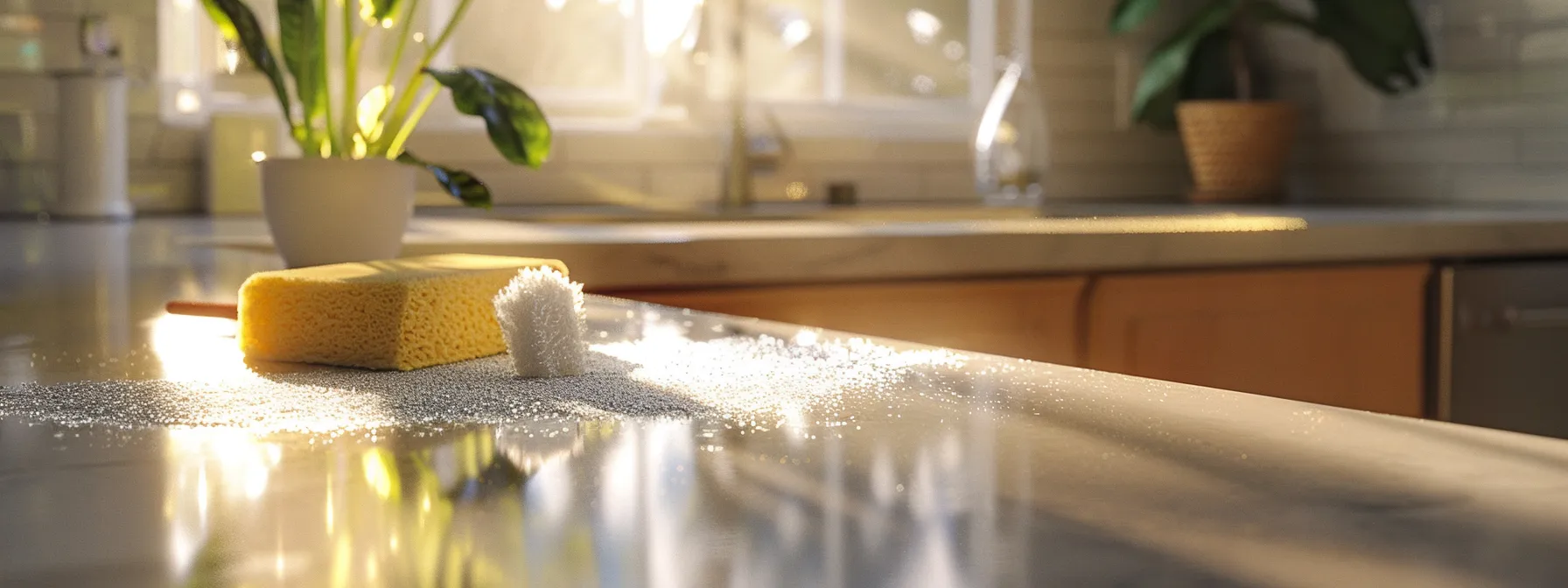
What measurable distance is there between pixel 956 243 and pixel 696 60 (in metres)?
0.86

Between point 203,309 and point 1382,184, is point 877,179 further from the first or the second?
point 203,309

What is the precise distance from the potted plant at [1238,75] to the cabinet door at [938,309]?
1.02m

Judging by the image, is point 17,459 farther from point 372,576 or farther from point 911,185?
point 911,185

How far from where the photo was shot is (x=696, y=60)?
2.43 meters

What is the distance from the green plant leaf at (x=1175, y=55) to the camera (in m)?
2.62

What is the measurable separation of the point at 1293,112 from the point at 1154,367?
1078 mm

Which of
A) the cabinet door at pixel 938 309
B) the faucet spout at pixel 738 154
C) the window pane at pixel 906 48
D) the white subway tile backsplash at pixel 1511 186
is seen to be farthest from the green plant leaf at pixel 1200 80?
the cabinet door at pixel 938 309

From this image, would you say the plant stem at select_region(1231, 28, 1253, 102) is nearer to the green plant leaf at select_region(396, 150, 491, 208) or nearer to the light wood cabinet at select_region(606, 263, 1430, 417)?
the light wood cabinet at select_region(606, 263, 1430, 417)

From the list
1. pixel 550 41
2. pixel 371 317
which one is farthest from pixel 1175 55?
pixel 371 317

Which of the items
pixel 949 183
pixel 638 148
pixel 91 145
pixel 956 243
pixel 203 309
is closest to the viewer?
pixel 203 309

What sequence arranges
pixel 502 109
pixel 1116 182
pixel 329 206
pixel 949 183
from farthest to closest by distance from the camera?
pixel 1116 182 < pixel 949 183 < pixel 329 206 < pixel 502 109

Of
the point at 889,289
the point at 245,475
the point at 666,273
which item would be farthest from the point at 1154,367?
the point at 245,475

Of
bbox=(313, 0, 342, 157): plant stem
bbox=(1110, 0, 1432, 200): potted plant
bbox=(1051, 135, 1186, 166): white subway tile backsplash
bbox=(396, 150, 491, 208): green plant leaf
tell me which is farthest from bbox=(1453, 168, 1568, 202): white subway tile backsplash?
bbox=(313, 0, 342, 157): plant stem

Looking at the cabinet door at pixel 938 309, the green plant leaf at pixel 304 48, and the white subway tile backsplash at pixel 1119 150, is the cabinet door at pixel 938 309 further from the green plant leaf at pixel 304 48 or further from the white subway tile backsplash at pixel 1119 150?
the white subway tile backsplash at pixel 1119 150
